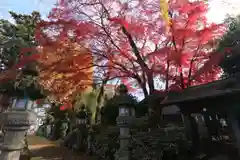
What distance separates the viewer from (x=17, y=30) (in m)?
10.5

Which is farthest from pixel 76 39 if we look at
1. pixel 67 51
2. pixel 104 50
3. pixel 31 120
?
pixel 31 120

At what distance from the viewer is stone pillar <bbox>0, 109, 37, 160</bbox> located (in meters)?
2.73

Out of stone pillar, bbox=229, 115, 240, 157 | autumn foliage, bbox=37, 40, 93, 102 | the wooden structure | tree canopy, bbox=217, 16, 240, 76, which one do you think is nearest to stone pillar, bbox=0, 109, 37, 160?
autumn foliage, bbox=37, 40, 93, 102

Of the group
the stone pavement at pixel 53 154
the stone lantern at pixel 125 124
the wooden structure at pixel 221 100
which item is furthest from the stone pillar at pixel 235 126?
the stone pavement at pixel 53 154

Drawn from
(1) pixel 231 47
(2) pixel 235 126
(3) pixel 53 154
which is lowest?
(3) pixel 53 154

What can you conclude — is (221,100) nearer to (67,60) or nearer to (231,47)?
(231,47)

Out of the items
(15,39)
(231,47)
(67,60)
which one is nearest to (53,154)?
(67,60)

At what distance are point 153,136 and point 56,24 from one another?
662 centimetres

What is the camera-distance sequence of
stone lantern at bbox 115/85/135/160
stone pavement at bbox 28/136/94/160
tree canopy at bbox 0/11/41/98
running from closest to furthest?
stone lantern at bbox 115/85/135/160
tree canopy at bbox 0/11/41/98
stone pavement at bbox 28/136/94/160

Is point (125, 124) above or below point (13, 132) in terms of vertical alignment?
above

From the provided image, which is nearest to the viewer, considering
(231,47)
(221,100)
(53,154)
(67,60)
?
(221,100)

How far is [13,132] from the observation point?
2.82 metres

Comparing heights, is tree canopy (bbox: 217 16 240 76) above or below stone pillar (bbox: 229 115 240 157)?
above

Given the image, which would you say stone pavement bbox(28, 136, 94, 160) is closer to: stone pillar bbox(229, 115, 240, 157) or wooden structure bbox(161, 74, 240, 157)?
wooden structure bbox(161, 74, 240, 157)
